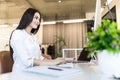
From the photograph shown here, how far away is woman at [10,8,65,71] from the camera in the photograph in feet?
5.10

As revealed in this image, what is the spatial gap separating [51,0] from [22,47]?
583 cm

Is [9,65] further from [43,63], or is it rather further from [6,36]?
[6,36]

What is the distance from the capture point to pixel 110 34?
2.66ft

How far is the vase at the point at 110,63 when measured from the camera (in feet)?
2.79

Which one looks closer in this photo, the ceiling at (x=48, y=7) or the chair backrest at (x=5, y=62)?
the chair backrest at (x=5, y=62)

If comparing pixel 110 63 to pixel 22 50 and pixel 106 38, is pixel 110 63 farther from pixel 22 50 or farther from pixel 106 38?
pixel 22 50

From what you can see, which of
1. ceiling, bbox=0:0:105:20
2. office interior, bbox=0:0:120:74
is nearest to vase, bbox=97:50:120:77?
office interior, bbox=0:0:120:74

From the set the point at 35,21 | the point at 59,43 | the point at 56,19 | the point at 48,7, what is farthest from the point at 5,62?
the point at 56,19

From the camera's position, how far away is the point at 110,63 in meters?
0.86

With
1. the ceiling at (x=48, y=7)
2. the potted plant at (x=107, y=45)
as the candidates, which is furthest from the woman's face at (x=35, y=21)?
the ceiling at (x=48, y=7)

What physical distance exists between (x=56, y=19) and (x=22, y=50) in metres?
8.46

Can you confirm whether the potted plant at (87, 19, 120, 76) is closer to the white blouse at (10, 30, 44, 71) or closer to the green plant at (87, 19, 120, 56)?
the green plant at (87, 19, 120, 56)

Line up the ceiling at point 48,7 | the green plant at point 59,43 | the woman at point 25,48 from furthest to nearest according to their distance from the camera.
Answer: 1. the green plant at point 59,43
2. the ceiling at point 48,7
3. the woman at point 25,48

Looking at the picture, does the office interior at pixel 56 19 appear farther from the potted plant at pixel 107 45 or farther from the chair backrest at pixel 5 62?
the potted plant at pixel 107 45
